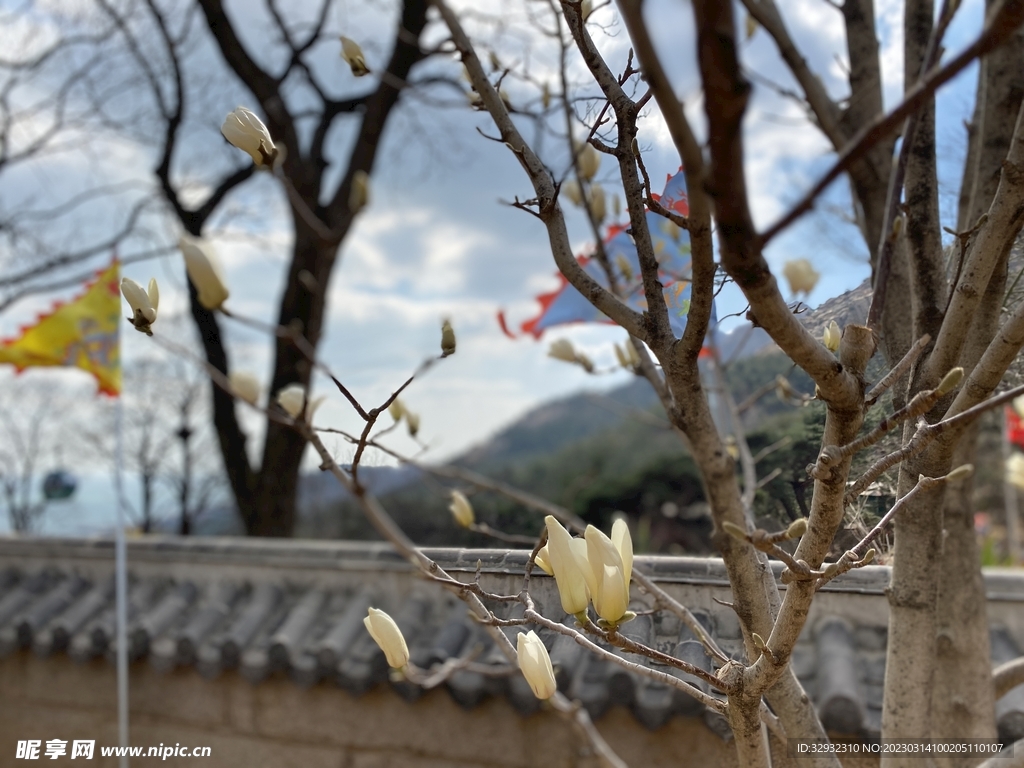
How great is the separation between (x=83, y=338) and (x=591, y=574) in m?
2.54

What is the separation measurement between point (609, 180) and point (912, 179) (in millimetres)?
342

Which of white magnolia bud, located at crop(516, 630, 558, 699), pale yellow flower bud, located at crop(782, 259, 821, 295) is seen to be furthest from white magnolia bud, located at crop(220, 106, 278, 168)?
pale yellow flower bud, located at crop(782, 259, 821, 295)

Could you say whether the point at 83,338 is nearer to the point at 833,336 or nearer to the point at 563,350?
the point at 563,350

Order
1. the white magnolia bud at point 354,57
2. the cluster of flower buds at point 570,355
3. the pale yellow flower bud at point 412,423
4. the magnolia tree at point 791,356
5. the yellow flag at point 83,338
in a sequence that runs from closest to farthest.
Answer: the magnolia tree at point 791,356 → the white magnolia bud at point 354,57 → the pale yellow flower bud at point 412,423 → the cluster of flower buds at point 570,355 → the yellow flag at point 83,338

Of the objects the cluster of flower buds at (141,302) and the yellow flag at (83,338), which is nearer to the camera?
the cluster of flower buds at (141,302)

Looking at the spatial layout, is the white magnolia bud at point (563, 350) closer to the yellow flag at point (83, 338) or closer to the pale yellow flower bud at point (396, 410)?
the pale yellow flower bud at point (396, 410)

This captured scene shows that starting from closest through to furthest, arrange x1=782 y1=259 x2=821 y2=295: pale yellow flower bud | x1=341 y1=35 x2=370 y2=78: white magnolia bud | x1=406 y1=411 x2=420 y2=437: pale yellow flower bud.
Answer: x1=341 y1=35 x2=370 y2=78: white magnolia bud → x1=782 y1=259 x2=821 y2=295: pale yellow flower bud → x1=406 y1=411 x2=420 y2=437: pale yellow flower bud

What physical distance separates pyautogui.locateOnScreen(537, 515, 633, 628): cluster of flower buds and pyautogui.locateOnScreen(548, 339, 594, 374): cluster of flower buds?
0.86 m

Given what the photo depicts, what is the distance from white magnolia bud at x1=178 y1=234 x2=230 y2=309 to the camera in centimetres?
59

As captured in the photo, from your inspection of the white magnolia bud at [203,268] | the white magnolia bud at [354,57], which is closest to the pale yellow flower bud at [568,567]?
the white magnolia bud at [203,268]

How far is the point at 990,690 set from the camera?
3.09 feet

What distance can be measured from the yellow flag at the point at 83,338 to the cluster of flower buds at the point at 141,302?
2114 mm

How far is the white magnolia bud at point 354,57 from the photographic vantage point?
848 mm

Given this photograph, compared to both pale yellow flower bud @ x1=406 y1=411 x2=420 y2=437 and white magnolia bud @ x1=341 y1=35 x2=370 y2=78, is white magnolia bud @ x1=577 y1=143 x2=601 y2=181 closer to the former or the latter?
white magnolia bud @ x1=341 y1=35 x2=370 y2=78
